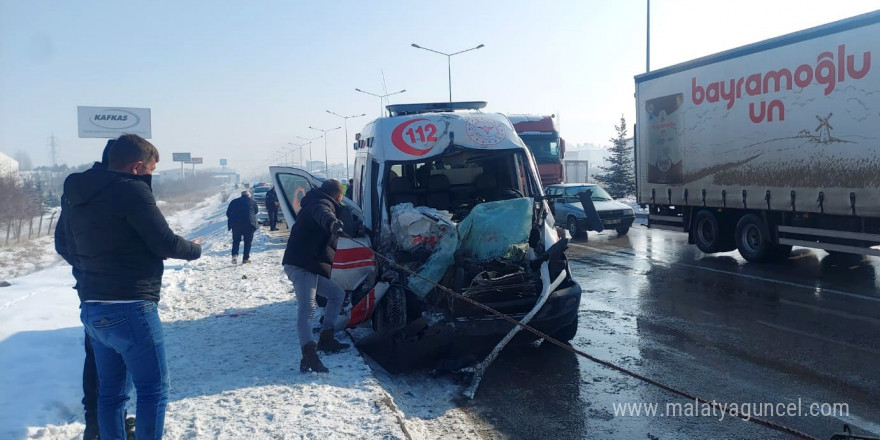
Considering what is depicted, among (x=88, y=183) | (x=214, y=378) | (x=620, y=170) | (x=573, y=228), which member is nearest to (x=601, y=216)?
(x=573, y=228)

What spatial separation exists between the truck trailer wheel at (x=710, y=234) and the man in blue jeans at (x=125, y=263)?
12162 millimetres

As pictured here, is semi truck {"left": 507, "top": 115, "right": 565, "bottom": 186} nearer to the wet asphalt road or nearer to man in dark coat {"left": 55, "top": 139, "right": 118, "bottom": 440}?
the wet asphalt road

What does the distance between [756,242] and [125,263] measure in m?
12.2

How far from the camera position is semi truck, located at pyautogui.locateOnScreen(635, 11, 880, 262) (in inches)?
390

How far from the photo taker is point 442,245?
21.8ft

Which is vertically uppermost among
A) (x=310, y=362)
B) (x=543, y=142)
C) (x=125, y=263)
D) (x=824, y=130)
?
(x=543, y=142)

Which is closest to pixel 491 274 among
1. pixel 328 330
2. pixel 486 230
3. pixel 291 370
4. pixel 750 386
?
pixel 486 230

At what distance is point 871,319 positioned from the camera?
7789 millimetres

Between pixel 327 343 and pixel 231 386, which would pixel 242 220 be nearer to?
pixel 327 343

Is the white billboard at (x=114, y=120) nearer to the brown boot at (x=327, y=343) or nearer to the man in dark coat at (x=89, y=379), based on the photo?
the brown boot at (x=327, y=343)

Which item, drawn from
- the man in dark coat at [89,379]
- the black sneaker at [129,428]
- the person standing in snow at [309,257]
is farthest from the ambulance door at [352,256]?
the black sneaker at [129,428]

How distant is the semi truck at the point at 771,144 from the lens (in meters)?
9.90

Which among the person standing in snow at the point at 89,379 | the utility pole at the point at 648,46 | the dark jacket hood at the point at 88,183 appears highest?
the utility pole at the point at 648,46

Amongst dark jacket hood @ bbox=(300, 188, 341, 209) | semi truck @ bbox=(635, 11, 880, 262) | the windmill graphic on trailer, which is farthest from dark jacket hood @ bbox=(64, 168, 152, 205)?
the windmill graphic on trailer
